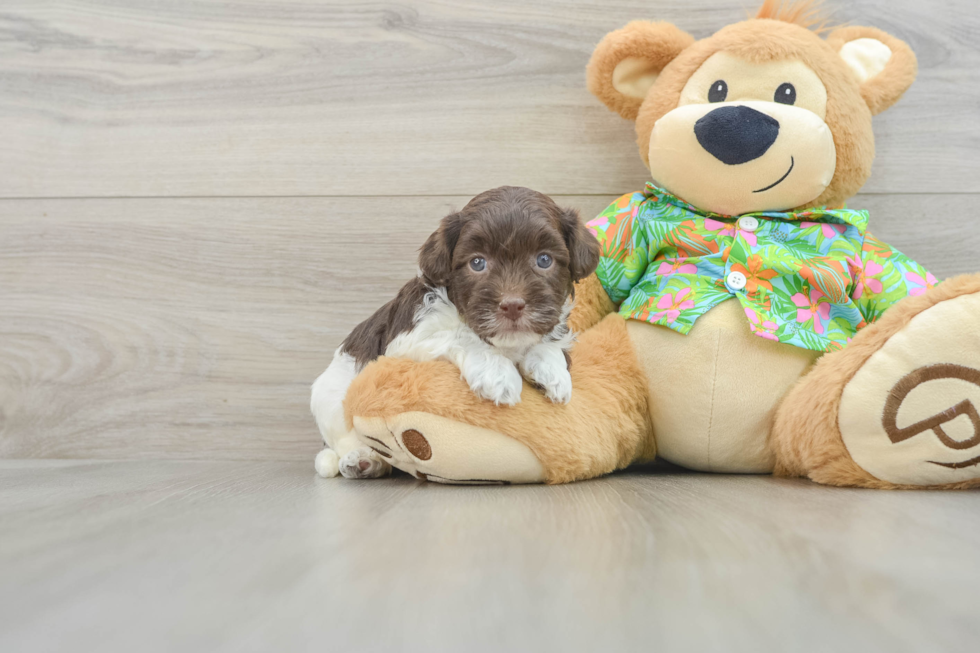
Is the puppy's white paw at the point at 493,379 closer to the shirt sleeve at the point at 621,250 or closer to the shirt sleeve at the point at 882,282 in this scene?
the shirt sleeve at the point at 621,250

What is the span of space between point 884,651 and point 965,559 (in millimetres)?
259

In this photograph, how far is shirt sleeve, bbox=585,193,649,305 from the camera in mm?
1398

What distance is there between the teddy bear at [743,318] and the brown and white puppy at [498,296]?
0.04 m

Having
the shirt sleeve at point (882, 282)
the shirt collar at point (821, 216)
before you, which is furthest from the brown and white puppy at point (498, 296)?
the shirt sleeve at point (882, 282)

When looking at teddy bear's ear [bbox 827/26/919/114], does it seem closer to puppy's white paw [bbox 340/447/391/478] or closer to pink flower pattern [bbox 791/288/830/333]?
pink flower pattern [bbox 791/288/830/333]

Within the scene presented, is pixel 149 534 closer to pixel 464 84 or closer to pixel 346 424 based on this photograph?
pixel 346 424

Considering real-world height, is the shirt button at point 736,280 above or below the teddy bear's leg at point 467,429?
above

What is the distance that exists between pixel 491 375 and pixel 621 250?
49 cm

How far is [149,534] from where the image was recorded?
2.42 feet

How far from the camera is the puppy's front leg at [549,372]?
1121mm

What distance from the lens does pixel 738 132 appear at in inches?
48.3

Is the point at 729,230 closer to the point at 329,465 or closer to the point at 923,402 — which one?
the point at 923,402

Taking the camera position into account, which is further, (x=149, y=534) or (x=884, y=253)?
A: (x=884, y=253)

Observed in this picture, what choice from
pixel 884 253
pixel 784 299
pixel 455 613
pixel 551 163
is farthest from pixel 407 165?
pixel 455 613
